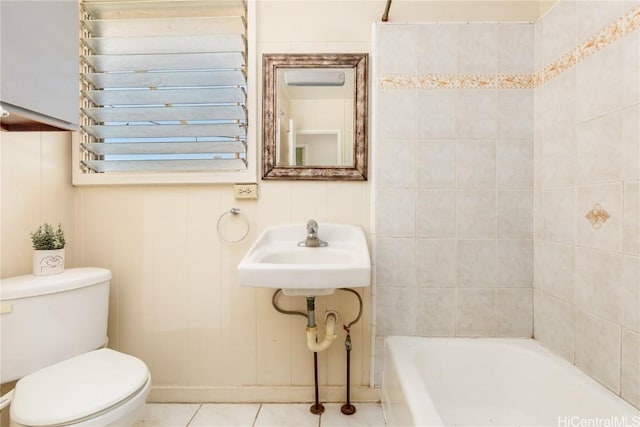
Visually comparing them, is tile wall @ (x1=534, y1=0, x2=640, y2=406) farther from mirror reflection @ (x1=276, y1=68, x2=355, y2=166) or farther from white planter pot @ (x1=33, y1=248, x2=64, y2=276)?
white planter pot @ (x1=33, y1=248, x2=64, y2=276)

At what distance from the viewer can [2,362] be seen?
1151 mm

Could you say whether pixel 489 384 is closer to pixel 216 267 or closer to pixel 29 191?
pixel 216 267

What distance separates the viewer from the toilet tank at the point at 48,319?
46.0 inches

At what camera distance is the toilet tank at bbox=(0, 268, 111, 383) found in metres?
1.17

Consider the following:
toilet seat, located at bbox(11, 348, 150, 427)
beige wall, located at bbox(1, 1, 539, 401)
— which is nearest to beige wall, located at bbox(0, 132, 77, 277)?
beige wall, located at bbox(1, 1, 539, 401)

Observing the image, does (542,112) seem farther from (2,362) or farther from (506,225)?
(2,362)

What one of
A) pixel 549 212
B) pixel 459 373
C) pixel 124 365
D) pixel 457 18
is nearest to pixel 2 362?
pixel 124 365

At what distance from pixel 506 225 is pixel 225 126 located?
4.69 ft

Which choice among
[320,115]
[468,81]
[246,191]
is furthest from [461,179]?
[246,191]

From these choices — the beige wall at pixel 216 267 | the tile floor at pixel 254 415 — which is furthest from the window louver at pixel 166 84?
the tile floor at pixel 254 415

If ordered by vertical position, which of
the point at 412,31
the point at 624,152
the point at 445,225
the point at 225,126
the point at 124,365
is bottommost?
the point at 124,365

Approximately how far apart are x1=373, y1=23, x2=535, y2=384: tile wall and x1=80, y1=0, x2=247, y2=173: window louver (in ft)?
2.35

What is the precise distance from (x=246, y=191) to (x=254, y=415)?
106 centimetres

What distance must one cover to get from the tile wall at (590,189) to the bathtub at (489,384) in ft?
0.30
